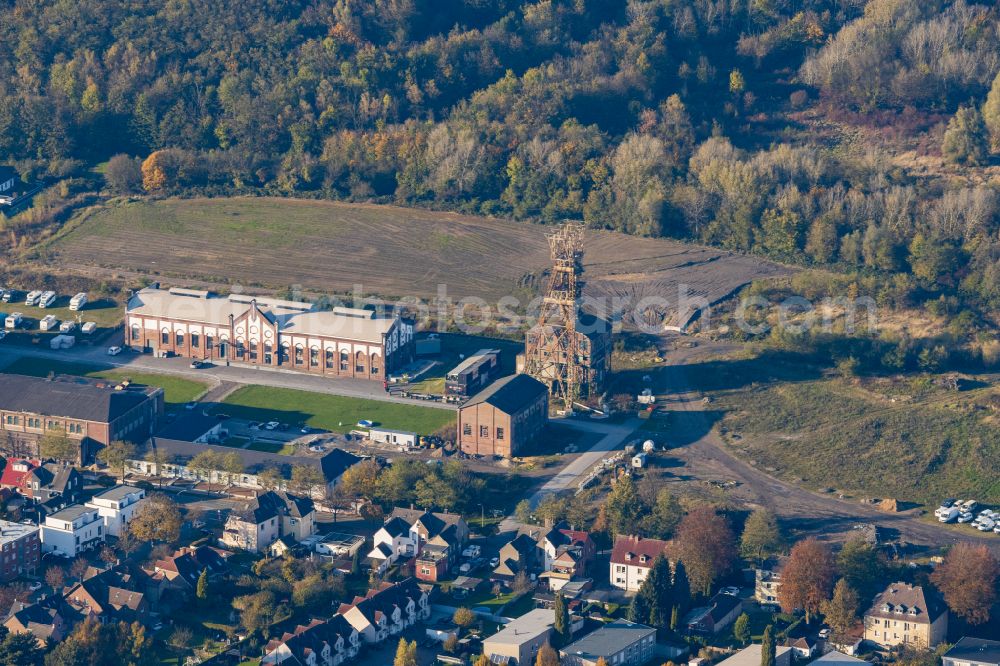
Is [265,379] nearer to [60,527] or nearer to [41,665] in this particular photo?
[60,527]

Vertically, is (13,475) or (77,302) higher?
(77,302)

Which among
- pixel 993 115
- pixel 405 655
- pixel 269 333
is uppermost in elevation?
pixel 993 115

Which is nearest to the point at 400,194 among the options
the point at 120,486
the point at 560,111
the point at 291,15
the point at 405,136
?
the point at 405,136

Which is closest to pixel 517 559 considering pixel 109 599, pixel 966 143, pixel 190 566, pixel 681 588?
pixel 681 588

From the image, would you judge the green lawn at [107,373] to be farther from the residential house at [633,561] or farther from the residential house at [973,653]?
the residential house at [973,653]

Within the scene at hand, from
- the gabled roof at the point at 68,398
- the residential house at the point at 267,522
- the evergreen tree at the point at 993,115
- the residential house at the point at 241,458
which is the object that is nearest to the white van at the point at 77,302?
the gabled roof at the point at 68,398

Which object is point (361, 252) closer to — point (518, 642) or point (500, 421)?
point (500, 421)

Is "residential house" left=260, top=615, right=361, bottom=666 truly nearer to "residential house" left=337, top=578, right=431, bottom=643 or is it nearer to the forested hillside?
"residential house" left=337, top=578, right=431, bottom=643

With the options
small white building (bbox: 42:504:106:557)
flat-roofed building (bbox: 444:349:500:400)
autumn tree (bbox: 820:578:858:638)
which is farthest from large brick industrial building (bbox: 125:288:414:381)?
autumn tree (bbox: 820:578:858:638)
